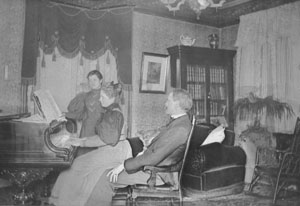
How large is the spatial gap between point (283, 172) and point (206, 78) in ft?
3.30

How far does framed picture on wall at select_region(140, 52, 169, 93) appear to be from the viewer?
2.88 metres

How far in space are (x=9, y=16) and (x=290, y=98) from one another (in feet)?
7.43

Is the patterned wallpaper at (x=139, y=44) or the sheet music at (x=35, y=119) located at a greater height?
the patterned wallpaper at (x=139, y=44)

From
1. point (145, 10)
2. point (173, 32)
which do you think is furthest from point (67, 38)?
point (173, 32)

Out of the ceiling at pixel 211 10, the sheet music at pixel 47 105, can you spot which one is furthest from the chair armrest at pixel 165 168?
the ceiling at pixel 211 10

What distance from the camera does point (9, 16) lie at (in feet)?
8.56

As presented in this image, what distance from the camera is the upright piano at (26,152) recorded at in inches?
105

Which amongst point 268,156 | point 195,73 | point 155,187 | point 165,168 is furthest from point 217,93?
point 155,187

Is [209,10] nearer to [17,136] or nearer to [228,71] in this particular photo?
[228,71]

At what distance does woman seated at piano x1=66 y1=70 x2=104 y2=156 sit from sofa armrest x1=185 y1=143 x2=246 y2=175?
776 mm

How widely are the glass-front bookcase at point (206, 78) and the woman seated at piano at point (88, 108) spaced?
0.61 m

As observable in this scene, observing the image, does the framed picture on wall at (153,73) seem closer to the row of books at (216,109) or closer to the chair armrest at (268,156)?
the row of books at (216,109)

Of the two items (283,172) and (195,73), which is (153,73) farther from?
→ (283,172)

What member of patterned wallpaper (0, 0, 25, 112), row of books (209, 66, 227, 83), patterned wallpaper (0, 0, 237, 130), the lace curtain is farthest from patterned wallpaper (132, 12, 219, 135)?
patterned wallpaper (0, 0, 25, 112)
